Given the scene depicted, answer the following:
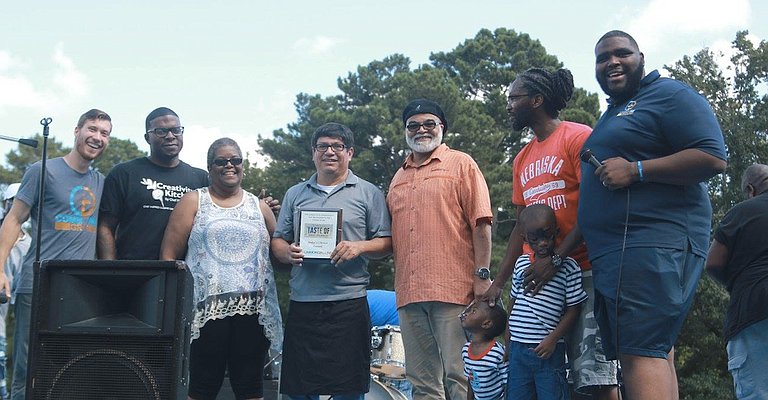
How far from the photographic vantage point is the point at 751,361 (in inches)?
162

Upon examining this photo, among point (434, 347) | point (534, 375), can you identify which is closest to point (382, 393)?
point (434, 347)

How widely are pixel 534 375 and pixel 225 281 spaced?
1.80m

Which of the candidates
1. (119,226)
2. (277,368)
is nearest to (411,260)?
(119,226)

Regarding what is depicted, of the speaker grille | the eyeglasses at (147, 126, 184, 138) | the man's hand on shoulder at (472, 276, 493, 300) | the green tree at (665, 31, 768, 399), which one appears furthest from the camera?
the green tree at (665, 31, 768, 399)

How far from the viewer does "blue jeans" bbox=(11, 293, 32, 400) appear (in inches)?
185

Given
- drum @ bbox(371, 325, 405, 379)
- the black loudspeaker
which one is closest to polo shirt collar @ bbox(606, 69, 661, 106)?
the black loudspeaker

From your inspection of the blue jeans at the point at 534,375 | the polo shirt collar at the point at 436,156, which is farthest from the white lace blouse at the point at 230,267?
the blue jeans at the point at 534,375

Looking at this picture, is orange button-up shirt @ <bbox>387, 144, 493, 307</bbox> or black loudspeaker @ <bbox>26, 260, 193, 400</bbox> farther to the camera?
orange button-up shirt @ <bbox>387, 144, 493, 307</bbox>

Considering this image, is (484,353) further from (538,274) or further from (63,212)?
(63,212)

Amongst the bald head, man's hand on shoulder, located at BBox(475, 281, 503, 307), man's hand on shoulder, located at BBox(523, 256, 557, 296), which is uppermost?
the bald head

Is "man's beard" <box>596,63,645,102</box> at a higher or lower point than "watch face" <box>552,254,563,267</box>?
higher

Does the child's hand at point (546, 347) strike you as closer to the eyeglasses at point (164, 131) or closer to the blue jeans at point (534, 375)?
the blue jeans at point (534, 375)

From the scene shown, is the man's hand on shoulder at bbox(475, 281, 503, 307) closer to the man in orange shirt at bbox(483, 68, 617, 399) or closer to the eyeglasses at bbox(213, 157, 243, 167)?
the man in orange shirt at bbox(483, 68, 617, 399)

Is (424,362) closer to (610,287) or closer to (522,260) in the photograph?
(522,260)
